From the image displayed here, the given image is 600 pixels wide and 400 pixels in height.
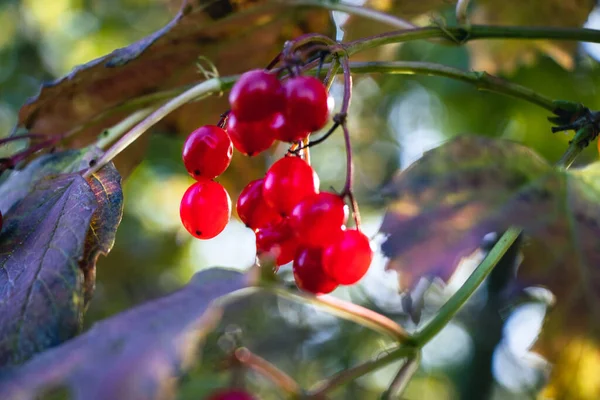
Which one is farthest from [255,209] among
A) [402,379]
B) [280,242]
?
[402,379]

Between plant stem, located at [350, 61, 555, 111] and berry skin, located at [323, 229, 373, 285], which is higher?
plant stem, located at [350, 61, 555, 111]

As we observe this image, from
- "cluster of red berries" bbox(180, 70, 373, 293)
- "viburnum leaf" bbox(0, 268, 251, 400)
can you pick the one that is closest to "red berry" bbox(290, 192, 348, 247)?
"cluster of red berries" bbox(180, 70, 373, 293)

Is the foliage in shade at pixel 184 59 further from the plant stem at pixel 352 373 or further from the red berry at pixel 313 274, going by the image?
the plant stem at pixel 352 373

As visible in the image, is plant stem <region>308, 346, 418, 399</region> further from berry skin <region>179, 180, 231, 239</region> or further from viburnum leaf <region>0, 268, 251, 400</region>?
berry skin <region>179, 180, 231, 239</region>

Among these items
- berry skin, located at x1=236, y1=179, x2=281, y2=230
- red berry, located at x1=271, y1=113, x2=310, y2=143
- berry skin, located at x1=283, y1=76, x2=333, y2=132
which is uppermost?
berry skin, located at x1=283, y1=76, x2=333, y2=132

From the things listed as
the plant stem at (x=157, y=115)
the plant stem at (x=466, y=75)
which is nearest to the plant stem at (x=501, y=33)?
the plant stem at (x=466, y=75)

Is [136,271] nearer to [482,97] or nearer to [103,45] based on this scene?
[103,45]

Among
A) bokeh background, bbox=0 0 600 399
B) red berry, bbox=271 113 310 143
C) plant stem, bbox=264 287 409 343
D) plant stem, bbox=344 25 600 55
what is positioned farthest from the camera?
bokeh background, bbox=0 0 600 399
